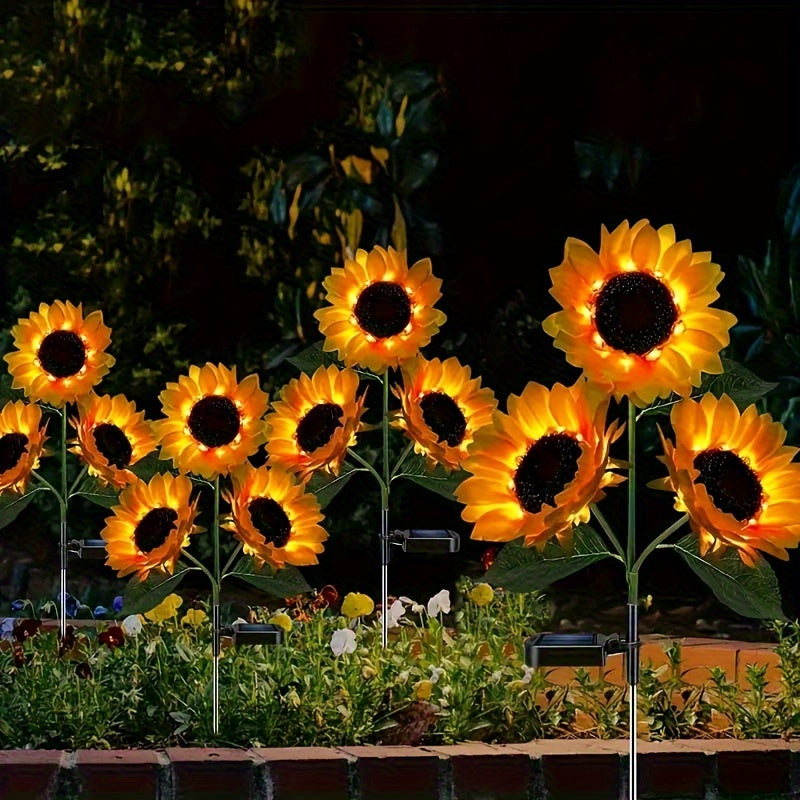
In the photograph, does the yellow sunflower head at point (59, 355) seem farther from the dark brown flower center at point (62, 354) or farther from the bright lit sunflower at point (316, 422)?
the bright lit sunflower at point (316, 422)

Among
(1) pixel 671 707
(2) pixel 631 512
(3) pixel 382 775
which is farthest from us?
(1) pixel 671 707

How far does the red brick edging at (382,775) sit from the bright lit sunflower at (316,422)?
2.63 feet

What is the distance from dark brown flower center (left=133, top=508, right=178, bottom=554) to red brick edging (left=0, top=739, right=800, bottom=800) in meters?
0.52

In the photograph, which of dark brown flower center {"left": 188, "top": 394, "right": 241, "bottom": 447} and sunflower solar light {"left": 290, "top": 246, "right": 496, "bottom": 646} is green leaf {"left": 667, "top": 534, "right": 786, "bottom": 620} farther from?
dark brown flower center {"left": 188, "top": 394, "right": 241, "bottom": 447}

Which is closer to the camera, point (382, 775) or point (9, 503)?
point (382, 775)

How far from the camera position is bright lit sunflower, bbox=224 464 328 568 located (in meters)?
3.96

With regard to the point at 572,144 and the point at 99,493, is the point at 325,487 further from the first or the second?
the point at 572,144

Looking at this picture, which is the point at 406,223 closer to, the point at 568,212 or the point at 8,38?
the point at 568,212

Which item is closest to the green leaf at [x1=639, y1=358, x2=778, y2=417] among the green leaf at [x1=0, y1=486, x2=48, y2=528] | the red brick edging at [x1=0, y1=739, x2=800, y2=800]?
the red brick edging at [x1=0, y1=739, x2=800, y2=800]

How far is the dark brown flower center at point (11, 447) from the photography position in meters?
4.74

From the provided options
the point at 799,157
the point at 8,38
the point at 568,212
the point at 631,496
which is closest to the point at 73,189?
the point at 8,38

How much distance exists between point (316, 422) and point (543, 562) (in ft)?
5.14

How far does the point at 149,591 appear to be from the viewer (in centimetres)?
406

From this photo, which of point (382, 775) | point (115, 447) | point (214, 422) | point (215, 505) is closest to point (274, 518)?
point (215, 505)
